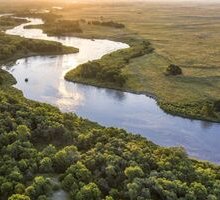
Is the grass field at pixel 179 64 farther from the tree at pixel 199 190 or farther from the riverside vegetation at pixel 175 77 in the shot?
the tree at pixel 199 190

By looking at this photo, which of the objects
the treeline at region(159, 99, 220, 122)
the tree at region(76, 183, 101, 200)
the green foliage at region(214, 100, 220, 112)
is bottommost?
the treeline at region(159, 99, 220, 122)

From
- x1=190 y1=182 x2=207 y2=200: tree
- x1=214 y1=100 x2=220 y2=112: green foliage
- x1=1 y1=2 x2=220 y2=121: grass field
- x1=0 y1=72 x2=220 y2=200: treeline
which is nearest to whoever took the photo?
x1=0 y1=72 x2=220 y2=200: treeline

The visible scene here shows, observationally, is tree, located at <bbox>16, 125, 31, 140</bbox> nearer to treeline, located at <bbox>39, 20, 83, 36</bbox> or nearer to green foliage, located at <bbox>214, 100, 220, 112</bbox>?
green foliage, located at <bbox>214, 100, 220, 112</bbox>

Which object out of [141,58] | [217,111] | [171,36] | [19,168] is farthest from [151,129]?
[171,36]

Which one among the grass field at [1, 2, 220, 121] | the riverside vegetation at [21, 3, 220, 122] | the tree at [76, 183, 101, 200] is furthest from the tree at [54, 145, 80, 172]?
the grass field at [1, 2, 220, 121]

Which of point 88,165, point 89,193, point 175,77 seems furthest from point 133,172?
point 175,77

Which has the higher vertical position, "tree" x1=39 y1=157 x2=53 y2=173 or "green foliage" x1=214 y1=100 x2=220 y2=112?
"tree" x1=39 y1=157 x2=53 y2=173

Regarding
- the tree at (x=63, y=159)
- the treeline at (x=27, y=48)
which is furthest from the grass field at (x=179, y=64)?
the tree at (x=63, y=159)

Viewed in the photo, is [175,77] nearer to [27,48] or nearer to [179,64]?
[179,64]
